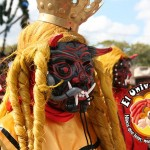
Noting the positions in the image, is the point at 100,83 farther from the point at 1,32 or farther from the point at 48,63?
the point at 1,32

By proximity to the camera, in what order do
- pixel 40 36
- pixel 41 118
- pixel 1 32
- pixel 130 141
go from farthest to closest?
pixel 1 32, pixel 130 141, pixel 40 36, pixel 41 118

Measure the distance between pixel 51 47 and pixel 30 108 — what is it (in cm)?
32

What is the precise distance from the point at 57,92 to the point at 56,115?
0.14m

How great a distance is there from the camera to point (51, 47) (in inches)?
82.0

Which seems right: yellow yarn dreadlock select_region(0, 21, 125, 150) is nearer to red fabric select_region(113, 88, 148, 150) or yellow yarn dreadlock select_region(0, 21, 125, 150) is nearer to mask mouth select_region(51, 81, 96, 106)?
mask mouth select_region(51, 81, 96, 106)

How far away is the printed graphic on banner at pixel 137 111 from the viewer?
102 inches

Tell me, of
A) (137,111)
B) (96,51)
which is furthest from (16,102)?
(137,111)

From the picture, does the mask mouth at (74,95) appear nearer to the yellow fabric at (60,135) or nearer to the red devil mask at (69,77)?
the red devil mask at (69,77)

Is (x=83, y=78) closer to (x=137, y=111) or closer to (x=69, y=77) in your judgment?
(x=69, y=77)

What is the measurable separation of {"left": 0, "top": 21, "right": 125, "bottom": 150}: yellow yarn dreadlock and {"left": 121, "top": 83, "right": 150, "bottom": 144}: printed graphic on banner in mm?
273

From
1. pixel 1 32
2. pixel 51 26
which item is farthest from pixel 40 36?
pixel 1 32

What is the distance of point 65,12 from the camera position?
227cm

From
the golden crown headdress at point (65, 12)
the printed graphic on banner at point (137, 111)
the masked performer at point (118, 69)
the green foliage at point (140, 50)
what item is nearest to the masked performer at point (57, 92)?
the golden crown headdress at point (65, 12)

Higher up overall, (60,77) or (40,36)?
(40,36)
